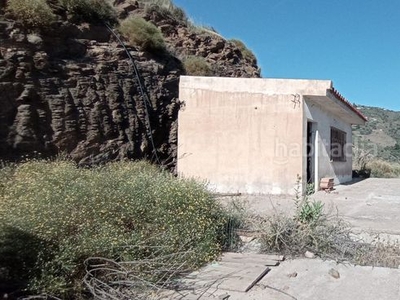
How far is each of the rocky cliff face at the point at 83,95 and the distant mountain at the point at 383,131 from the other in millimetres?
33302

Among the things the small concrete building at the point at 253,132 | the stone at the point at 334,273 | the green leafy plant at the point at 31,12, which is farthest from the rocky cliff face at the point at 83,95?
the stone at the point at 334,273

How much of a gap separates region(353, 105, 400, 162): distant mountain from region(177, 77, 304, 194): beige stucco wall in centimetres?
3318

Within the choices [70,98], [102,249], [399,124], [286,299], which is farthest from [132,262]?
[399,124]

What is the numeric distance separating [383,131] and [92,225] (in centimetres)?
5565

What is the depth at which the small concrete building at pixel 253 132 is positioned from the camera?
37.6 feet

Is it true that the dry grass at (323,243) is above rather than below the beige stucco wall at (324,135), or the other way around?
below

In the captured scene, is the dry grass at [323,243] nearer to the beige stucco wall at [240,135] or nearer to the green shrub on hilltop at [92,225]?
the green shrub on hilltop at [92,225]

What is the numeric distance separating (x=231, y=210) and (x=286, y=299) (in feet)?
8.48

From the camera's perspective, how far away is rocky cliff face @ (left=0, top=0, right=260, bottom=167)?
10.0 m

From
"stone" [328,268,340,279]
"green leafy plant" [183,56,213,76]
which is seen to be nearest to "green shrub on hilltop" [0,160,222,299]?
"stone" [328,268,340,279]

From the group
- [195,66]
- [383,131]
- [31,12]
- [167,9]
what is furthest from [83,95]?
[383,131]

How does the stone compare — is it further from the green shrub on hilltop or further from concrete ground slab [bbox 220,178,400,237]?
concrete ground slab [bbox 220,178,400,237]

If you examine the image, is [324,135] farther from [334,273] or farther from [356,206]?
[334,273]

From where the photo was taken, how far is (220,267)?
5.10 meters
